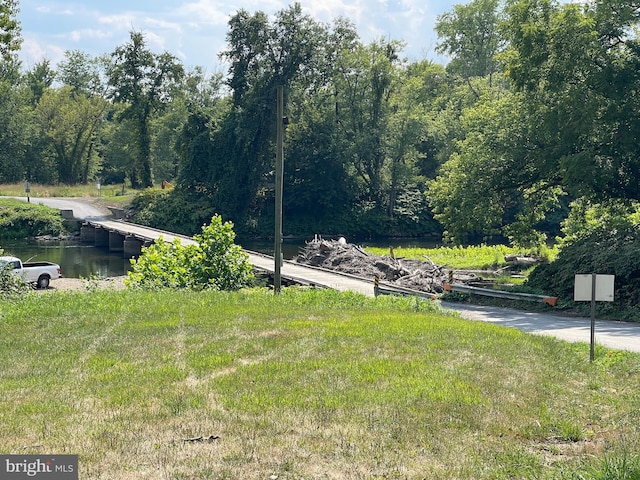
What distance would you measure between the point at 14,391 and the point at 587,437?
6533 millimetres

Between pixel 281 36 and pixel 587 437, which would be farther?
pixel 281 36

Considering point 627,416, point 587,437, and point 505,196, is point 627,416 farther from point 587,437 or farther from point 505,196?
point 505,196

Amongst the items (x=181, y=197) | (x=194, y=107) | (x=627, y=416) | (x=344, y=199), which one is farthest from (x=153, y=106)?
(x=627, y=416)

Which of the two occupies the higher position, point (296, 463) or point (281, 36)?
point (281, 36)

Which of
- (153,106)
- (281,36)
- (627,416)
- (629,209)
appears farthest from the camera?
(153,106)

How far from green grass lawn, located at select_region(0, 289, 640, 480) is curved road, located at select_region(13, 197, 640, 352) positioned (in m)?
2.43

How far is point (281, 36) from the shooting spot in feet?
201

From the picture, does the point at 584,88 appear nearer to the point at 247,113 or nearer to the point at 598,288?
the point at 598,288

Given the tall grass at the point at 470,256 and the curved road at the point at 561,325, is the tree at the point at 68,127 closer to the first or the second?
the tall grass at the point at 470,256

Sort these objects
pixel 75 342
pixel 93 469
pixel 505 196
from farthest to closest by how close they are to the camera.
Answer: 1. pixel 505 196
2. pixel 75 342
3. pixel 93 469

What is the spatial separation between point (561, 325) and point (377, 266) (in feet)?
42.6

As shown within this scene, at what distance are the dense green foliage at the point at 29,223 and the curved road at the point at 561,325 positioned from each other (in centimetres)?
4151

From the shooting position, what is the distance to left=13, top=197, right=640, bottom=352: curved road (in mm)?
14857

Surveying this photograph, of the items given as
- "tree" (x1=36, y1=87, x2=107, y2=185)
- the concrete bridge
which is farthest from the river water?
"tree" (x1=36, y1=87, x2=107, y2=185)
